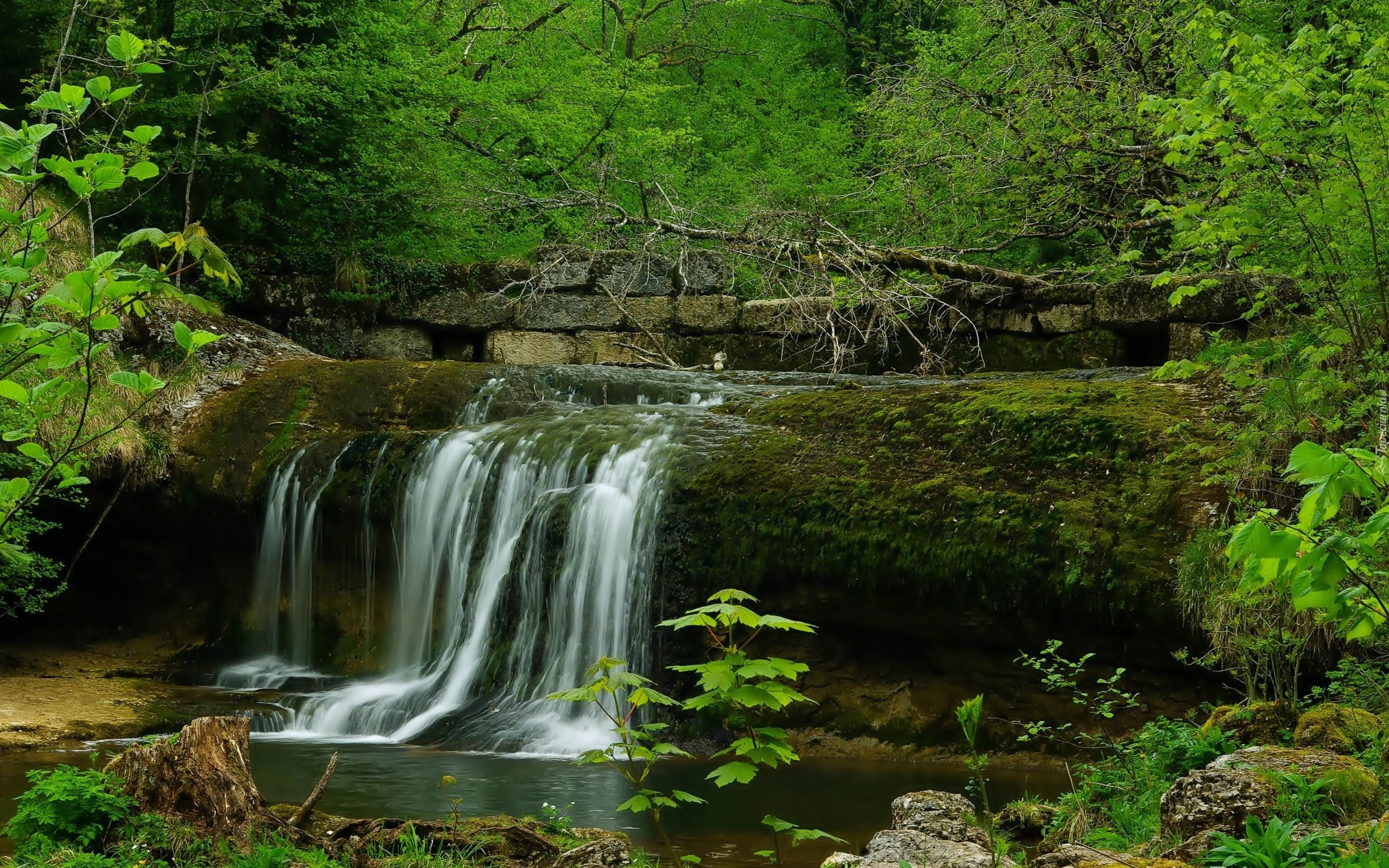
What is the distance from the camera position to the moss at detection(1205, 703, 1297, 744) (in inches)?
208

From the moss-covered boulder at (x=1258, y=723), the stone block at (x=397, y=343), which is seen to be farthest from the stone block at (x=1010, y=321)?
the moss-covered boulder at (x=1258, y=723)

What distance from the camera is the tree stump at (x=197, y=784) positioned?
4363 millimetres

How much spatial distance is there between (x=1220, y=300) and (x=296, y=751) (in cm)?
903

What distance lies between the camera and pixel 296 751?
738 centimetres

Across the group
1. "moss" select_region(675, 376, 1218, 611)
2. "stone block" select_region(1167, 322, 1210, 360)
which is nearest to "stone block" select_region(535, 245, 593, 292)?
"moss" select_region(675, 376, 1218, 611)

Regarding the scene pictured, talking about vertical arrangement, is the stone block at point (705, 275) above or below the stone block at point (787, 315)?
above

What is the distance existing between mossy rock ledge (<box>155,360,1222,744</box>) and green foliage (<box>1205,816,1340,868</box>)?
4247mm

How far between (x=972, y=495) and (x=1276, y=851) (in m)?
5.14

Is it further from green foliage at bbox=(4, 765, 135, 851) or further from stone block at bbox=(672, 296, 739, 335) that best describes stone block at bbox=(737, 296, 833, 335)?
green foliage at bbox=(4, 765, 135, 851)

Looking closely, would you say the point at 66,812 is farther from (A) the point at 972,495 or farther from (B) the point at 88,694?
(A) the point at 972,495

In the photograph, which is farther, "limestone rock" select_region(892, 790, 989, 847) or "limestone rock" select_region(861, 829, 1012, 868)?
"limestone rock" select_region(892, 790, 989, 847)

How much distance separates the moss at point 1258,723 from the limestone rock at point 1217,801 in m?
1.49

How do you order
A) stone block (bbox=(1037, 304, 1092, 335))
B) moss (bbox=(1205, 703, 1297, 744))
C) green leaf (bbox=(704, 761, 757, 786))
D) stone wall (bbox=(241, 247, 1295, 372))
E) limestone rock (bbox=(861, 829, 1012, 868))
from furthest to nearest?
stone wall (bbox=(241, 247, 1295, 372))
stone block (bbox=(1037, 304, 1092, 335))
moss (bbox=(1205, 703, 1297, 744))
limestone rock (bbox=(861, 829, 1012, 868))
green leaf (bbox=(704, 761, 757, 786))

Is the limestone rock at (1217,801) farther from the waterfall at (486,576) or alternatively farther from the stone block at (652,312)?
the stone block at (652,312)
